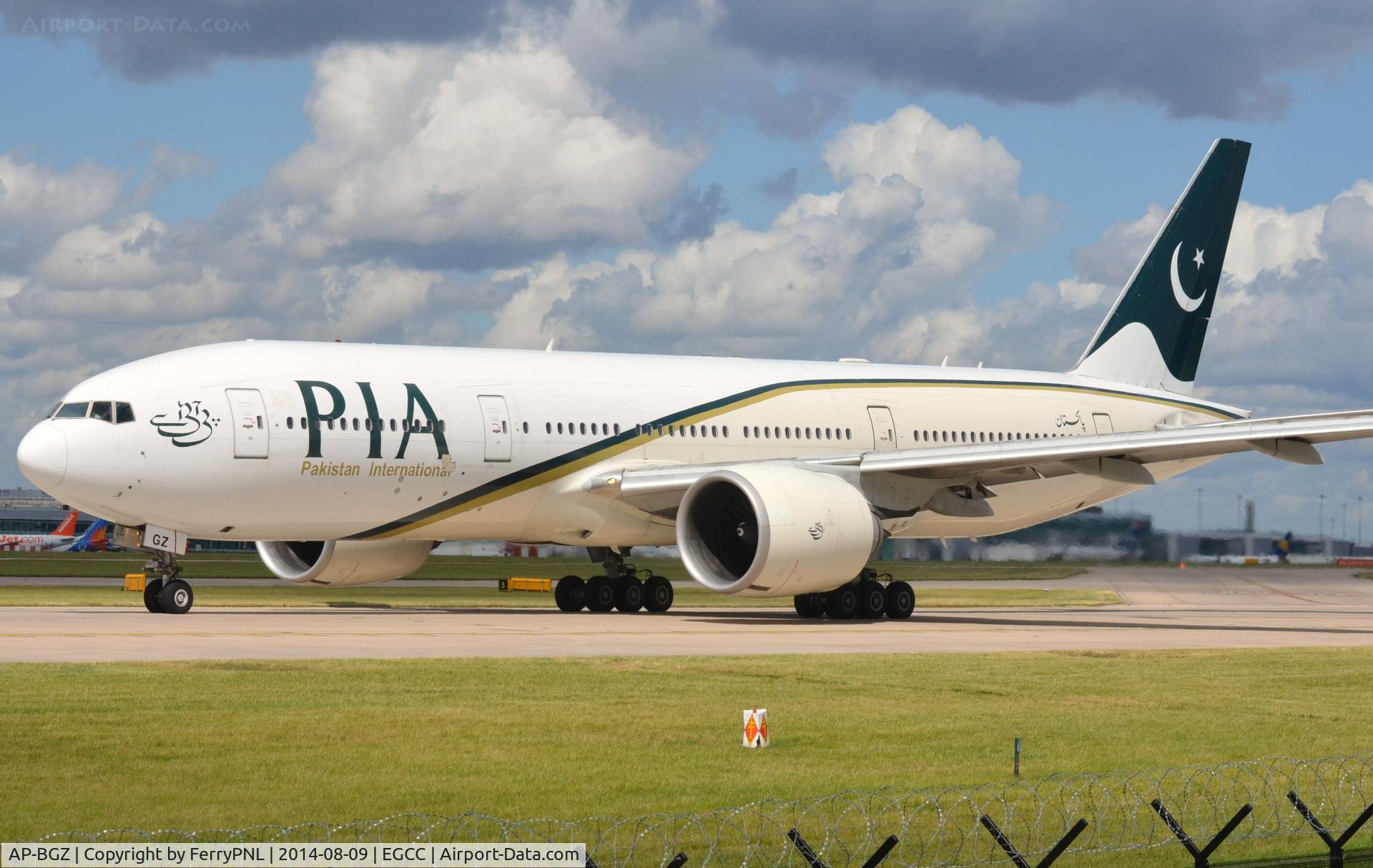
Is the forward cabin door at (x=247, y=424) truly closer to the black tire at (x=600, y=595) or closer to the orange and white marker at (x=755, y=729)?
the black tire at (x=600, y=595)

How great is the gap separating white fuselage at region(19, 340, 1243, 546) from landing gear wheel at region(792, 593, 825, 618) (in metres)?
1.82

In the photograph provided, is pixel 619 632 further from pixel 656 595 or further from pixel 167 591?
pixel 167 591

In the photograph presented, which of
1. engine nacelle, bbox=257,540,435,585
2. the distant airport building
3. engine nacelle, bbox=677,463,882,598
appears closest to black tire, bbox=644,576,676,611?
engine nacelle, bbox=677,463,882,598

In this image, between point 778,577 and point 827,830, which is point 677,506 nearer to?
point 778,577

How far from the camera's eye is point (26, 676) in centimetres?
1527

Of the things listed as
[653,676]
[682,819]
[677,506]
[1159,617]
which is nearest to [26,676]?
[653,676]

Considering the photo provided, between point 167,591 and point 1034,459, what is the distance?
13.5 m

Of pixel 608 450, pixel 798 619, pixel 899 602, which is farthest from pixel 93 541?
pixel 899 602

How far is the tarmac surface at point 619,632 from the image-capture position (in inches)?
760

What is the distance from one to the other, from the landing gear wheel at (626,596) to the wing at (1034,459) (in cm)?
259

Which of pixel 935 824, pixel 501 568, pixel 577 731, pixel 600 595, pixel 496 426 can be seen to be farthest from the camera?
pixel 501 568

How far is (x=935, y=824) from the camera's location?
9.93 m

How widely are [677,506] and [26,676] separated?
1411cm

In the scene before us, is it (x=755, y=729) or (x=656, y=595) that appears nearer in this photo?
(x=755, y=729)
